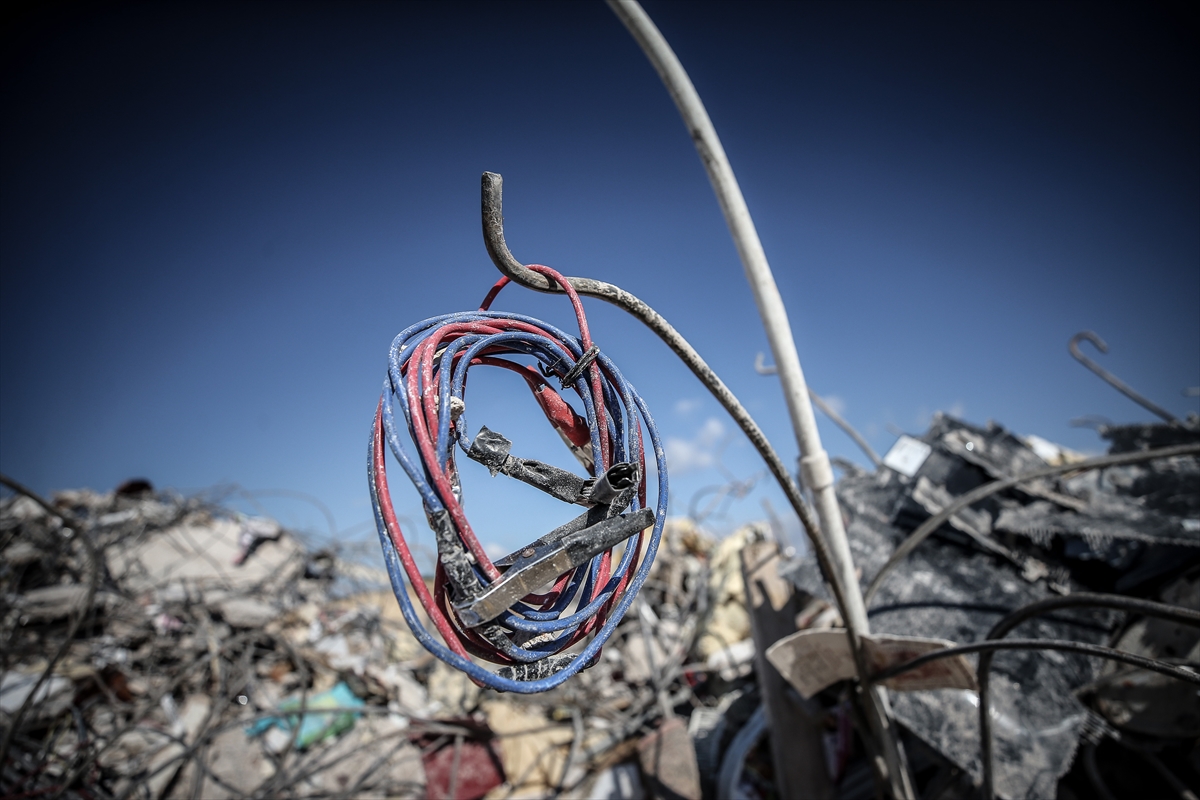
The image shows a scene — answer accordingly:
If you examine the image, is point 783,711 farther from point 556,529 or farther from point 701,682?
point 556,529

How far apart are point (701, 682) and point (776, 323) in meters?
4.79

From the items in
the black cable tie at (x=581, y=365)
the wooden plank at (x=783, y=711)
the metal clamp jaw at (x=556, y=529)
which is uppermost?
the black cable tie at (x=581, y=365)

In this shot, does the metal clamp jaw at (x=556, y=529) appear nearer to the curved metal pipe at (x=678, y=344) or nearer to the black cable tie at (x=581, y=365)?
the black cable tie at (x=581, y=365)

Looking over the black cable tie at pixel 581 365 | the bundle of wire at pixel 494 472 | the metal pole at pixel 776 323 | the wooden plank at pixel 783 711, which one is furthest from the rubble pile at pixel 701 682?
the black cable tie at pixel 581 365

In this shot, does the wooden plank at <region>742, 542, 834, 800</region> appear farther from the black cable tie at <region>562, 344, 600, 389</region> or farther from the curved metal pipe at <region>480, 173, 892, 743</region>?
the black cable tie at <region>562, 344, 600, 389</region>

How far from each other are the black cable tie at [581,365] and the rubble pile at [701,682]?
6.16 feet

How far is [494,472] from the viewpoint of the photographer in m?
1.20

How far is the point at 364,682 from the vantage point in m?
5.71

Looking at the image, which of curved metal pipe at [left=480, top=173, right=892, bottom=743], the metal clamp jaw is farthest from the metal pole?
the metal clamp jaw

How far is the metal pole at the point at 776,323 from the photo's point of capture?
198 cm

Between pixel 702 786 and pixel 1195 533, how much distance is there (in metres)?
3.92

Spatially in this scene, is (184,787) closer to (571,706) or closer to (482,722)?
(482,722)

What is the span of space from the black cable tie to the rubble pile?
1879 millimetres

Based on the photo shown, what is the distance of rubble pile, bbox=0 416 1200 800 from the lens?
3016 millimetres
